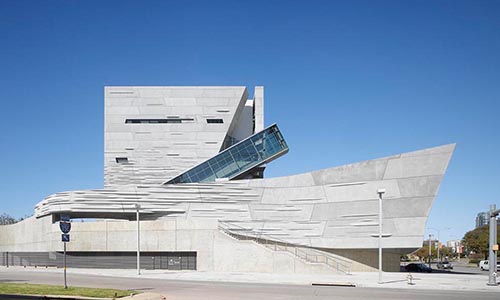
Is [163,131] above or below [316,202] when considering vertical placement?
above

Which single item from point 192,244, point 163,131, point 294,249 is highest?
point 163,131

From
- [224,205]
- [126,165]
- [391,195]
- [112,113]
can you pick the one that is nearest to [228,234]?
[224,205]

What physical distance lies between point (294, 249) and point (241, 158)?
45.5 feet

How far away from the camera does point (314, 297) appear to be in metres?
22.6

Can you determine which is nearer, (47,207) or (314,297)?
(314,297)

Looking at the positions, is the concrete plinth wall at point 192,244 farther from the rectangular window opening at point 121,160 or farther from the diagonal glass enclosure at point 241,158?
the rectangular window opening at point 121,160

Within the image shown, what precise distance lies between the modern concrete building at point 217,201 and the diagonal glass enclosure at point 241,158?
113 mm

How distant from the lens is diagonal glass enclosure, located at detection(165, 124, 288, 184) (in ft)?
187

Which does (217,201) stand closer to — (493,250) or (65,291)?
(493,250)

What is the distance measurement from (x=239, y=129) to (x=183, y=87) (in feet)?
32.1

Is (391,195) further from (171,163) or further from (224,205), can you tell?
(171,163)

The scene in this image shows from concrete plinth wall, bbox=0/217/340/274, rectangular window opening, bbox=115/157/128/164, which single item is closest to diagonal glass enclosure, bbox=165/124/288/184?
rectangular window opening, bbox=115/157/128/164

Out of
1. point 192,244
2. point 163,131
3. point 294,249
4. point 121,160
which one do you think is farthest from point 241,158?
point 121,160

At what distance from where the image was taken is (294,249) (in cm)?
4759
